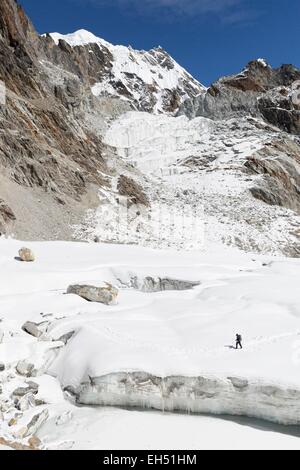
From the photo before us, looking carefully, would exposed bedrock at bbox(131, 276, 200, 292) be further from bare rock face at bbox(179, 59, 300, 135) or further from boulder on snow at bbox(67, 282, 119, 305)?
bare rock face at bbox(179, 59, 300, 135)

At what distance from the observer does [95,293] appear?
16969mm

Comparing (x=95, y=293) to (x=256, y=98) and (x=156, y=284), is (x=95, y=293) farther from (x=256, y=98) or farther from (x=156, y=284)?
(x=256, y=98)

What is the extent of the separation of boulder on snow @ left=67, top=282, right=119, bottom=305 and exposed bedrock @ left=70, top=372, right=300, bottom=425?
590cm

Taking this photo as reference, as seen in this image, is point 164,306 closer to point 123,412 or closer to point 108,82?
point 123,412

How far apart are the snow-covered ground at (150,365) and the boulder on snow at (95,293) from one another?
349mm

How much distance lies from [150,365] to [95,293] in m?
6.19

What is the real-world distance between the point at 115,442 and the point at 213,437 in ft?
7.12

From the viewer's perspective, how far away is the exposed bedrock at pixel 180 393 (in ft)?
34.8

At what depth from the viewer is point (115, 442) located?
9328 mm

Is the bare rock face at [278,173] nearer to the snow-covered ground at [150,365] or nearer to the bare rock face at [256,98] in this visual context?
the bare rock face at [256,98]

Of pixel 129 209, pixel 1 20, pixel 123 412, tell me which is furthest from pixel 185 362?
pixel 1 20

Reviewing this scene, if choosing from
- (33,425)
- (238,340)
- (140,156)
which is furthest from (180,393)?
(140,156)

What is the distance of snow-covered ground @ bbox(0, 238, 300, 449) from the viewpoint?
9.91 meters
